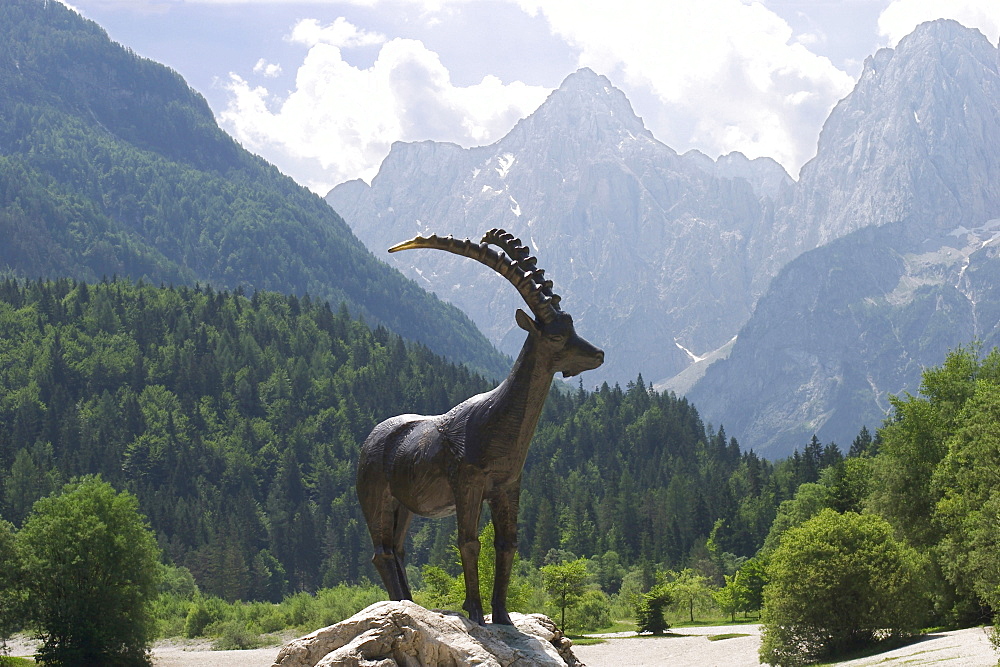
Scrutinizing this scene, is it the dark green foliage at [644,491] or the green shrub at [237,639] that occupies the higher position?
the dark green foliage at [644,491]

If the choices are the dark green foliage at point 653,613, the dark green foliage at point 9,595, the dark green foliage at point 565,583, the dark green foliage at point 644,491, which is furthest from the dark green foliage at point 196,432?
the dark green foliage at point 9,595

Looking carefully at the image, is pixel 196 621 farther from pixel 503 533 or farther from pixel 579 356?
pixel 579 356

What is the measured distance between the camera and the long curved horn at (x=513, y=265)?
690 inches

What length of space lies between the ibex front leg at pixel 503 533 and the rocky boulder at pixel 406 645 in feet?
2.86

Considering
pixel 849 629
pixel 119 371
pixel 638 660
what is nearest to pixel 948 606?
pixel 849 629

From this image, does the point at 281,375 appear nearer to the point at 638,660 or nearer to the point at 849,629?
the point at 638,660

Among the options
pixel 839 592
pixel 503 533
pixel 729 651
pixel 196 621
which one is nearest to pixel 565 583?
pixel 729 651

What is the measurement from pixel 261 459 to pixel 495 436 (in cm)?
16272

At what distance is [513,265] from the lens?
1761 centimetres

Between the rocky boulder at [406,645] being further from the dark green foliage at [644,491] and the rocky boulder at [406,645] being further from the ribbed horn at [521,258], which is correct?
the dark green foliage at [644,491]

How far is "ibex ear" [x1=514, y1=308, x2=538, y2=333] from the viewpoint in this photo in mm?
17375

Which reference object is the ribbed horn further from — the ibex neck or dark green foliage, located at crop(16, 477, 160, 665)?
dark green foliage, located at crop(16, 477, 160, 665)

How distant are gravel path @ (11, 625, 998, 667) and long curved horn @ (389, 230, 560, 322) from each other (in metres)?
25.9

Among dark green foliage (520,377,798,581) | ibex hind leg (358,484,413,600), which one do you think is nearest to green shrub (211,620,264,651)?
dark green foliage (520,377,798,581)
